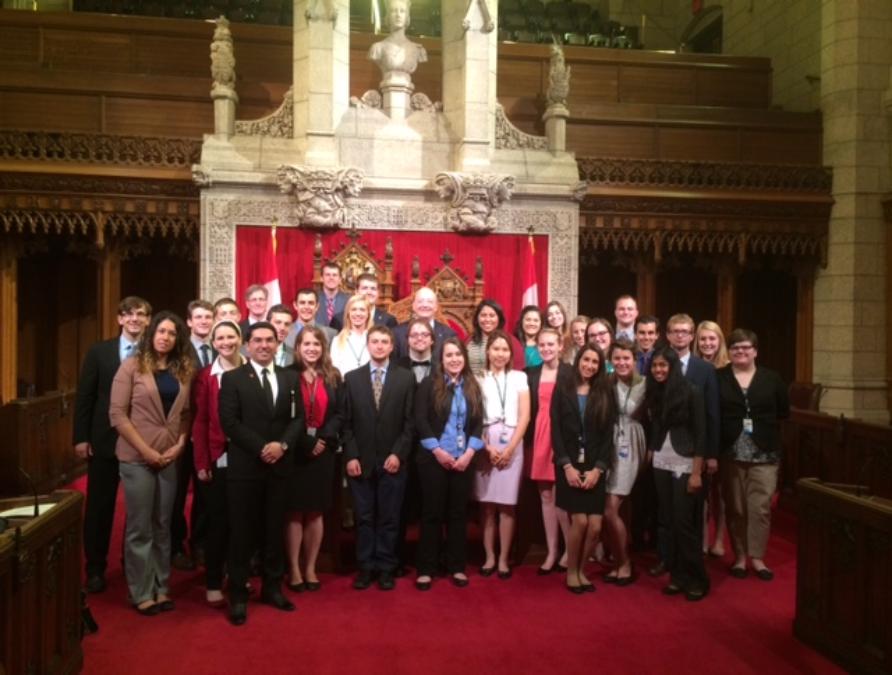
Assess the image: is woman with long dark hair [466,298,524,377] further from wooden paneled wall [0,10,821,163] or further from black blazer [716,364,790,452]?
wooden paneled wall [0,10,821,163]

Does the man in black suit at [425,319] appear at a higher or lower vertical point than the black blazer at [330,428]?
higher

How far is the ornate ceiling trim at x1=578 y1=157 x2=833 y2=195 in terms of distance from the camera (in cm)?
856

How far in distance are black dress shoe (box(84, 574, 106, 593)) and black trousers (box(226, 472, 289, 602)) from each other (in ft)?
2.77

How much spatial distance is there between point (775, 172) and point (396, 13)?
14.9 ft

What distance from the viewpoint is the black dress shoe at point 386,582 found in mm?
4203

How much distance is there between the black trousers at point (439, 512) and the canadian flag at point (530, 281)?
3666 mm

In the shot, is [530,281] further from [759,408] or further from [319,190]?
[759,408]

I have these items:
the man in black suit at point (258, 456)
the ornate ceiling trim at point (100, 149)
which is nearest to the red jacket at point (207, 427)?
the man in black suit at point (258, 456)

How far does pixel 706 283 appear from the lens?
34.8ft

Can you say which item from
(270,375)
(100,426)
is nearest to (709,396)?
(270,375)

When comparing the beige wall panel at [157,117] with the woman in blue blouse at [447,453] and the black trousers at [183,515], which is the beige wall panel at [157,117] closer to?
the black trousers at [183,515]

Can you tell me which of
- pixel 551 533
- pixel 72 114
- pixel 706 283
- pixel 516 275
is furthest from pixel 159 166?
pixel 706 283

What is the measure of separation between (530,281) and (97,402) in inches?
→ 184

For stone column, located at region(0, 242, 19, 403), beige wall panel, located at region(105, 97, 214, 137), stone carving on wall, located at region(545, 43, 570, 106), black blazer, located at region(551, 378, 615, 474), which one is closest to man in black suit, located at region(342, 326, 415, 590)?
black blazer, located at region(551, 378, 615, 474)
